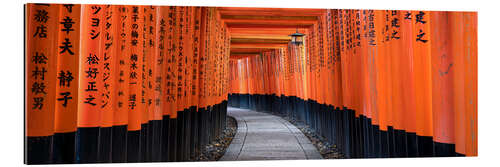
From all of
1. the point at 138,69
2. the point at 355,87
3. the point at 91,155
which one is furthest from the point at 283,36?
the point at 91,155

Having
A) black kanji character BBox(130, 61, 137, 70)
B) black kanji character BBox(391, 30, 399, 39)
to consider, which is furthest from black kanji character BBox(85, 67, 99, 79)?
black kanji character BBox(391, 30, 399, 39)

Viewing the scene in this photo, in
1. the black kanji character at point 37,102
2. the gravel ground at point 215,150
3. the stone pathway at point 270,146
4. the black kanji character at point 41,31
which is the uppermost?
the black kanji character at point 41,31

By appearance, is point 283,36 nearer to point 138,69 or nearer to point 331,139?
point 331,139

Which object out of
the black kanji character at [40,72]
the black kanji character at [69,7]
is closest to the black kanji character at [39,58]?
the black kanji character at [40,72]

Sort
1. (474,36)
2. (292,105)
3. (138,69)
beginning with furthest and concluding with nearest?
(292,105), (138,69), (474,36)

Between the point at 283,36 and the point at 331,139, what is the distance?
5.09 meters

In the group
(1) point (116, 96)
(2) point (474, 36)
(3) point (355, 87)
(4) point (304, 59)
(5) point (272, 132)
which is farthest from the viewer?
(4) point (304, 59)

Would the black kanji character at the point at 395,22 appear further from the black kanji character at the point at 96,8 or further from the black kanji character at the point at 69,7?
the black kanji character at the point at 69,7

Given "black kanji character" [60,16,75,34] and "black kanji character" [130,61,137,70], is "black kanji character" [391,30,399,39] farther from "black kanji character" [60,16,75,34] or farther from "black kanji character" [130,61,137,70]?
"black kanji character" [60,16,75,34]

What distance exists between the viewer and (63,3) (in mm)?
2365

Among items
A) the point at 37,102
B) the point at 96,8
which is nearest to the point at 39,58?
the point at 37,102

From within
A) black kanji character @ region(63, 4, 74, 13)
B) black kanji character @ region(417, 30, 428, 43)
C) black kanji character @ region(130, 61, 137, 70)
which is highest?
black kanji character @ region(63, 4, 74, 13)

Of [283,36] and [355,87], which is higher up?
[283,36]

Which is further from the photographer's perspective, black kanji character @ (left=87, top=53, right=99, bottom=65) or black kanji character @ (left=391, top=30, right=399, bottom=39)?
black kanji character @ (left=391, top=30, right=399, bottom=39)
